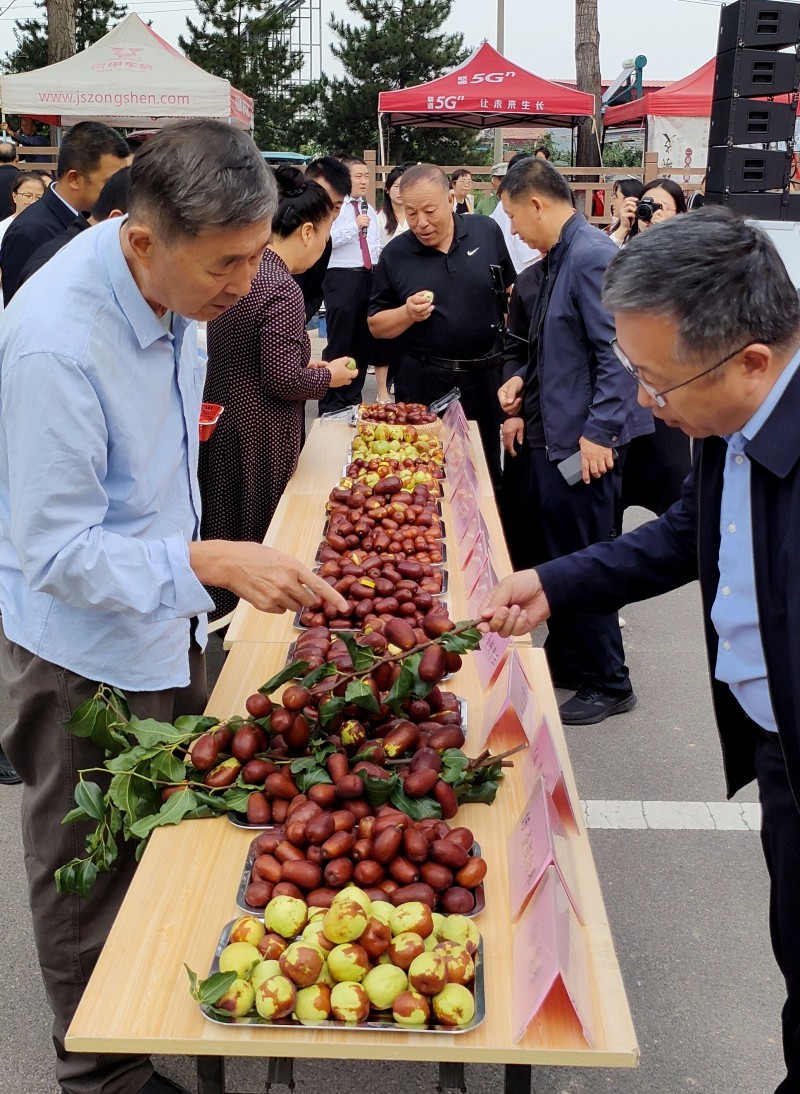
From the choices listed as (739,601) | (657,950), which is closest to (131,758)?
(739,601)

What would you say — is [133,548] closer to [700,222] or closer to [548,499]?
[700,222]

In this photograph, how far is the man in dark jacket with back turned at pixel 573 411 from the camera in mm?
3666

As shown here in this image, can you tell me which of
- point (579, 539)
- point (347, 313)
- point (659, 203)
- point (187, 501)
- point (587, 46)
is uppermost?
point (587, 46)

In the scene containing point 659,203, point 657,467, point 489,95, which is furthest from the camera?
point 489,95

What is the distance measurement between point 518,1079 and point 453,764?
0.52 metres

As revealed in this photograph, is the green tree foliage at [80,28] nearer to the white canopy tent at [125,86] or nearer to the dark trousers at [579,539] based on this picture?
the white canopy tent at [125,86]

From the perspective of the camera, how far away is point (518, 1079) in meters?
1.45

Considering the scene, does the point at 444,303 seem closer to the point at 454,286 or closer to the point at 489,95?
the point at 454,286

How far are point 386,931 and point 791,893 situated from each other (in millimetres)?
777

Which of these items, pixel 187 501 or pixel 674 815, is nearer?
pixel 187 501

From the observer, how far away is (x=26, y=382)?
5.11 ft

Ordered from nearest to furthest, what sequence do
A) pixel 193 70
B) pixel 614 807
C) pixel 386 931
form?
pixel 386 931 < pixel 614 807 < pixel 193 70

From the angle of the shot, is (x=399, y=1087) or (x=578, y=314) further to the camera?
(x=578, y=314)

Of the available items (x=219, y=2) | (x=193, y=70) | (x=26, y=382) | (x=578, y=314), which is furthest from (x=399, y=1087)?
(x=219, y=2)
